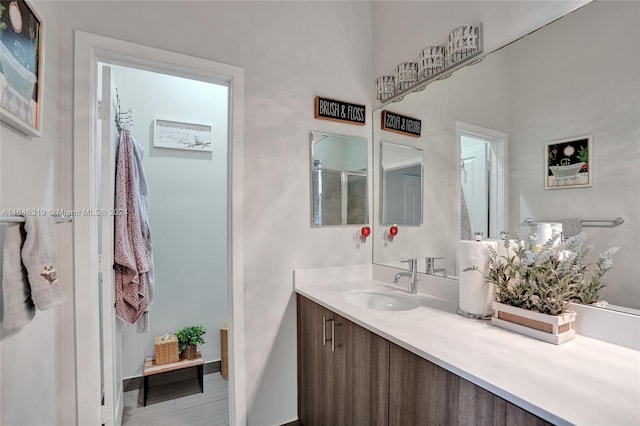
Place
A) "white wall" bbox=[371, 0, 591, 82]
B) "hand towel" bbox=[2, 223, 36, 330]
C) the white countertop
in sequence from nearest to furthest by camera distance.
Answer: the white countertop < "hand towel" bbox=[2, 223, 36, 330] < "white wall" bbox=[371, 0, 591, 82]

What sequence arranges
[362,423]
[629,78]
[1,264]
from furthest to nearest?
1. [362,423]
2. [629,78]
3. [1,264]

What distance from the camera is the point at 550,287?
103cm

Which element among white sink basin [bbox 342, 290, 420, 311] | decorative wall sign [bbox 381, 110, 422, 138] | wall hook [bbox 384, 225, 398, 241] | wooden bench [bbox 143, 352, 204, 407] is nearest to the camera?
white sink basin [bbox 342, 290, 420, 311]

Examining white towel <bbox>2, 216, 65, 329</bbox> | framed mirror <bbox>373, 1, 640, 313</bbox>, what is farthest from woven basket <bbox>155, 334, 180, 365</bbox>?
framed mirror <bbox>373, 1, 640, 313</bbox>

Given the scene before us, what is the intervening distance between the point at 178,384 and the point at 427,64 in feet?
8.83

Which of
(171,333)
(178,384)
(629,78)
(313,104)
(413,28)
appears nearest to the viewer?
(629,78)

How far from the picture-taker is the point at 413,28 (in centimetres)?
174

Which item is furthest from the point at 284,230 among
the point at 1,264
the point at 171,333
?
the point at 171,333

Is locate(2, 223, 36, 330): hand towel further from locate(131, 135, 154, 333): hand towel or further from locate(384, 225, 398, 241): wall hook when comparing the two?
locate(384, 225, 398, 241): wall hook

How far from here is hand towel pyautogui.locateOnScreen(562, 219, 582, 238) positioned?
1.10m

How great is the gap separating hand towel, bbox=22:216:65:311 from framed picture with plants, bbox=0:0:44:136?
0.30 meters

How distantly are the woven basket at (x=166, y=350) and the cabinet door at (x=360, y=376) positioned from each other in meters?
1.50

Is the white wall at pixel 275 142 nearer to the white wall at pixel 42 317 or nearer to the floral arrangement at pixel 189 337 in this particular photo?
the white wall at pixel 42 317

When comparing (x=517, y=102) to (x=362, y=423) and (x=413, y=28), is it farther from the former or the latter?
(x=362, y=423)
